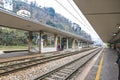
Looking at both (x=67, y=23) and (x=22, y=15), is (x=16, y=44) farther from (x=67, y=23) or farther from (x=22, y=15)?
(x=22, y=15)

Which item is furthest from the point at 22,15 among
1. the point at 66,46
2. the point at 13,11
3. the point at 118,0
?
the point at 66,46

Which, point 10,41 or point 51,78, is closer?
point 51,78

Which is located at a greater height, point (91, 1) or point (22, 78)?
point (91, 1)

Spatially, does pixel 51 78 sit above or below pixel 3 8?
below

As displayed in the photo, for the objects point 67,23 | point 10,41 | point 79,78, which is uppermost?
point 67,23

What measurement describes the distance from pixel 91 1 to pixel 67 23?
1749 inches

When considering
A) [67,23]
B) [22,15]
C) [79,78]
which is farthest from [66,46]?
[79,78]

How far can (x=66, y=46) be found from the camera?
5288 cm

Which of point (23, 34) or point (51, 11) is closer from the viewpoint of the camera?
point (51, 11)

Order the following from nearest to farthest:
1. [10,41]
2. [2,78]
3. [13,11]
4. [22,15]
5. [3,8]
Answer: [2,78], [3,8], [13,11], [22,15], [10,41]

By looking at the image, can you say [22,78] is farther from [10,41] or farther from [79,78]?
[10,41]

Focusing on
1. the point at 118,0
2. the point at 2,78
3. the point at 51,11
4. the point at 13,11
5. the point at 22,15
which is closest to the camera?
the point at 118,0

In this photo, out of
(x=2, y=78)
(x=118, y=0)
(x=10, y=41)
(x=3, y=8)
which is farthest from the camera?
(x=10, y=41)

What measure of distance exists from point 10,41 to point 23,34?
6.82m
